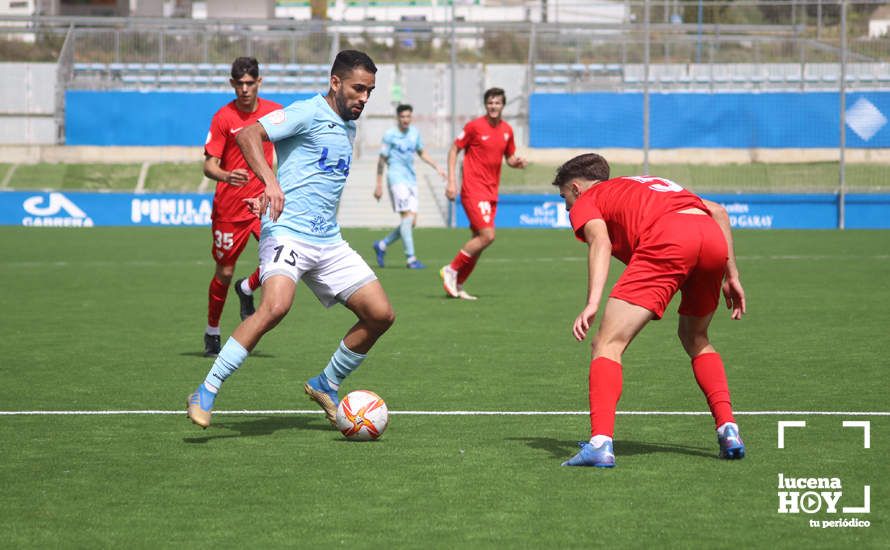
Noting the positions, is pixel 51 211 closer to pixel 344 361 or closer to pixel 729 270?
pixel 344 361

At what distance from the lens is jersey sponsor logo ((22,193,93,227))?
30.2 metres

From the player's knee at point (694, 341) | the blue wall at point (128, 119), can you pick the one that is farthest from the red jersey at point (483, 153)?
the blue wall at point (128, 119)

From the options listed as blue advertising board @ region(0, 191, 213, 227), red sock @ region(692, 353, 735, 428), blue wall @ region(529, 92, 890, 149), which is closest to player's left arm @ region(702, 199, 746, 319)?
red sock @ region(692, 353, 735, 428)

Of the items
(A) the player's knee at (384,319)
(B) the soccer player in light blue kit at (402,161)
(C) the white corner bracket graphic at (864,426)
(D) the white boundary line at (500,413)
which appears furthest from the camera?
(B) the soccer player in light blue kit at (402,161)

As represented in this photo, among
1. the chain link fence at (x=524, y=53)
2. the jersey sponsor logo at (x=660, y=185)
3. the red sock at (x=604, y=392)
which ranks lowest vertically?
the red sock at (x=604, y=392)

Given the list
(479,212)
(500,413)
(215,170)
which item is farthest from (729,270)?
(479,212)

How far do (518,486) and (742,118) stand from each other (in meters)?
28.4

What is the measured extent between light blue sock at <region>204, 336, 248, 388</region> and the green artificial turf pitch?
1.09 ft

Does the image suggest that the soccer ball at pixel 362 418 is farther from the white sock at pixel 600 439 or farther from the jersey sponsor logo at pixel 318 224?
the white sock at pixel 600 439

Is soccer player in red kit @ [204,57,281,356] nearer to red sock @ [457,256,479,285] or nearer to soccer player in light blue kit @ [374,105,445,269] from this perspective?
red sock @ [457,256,479,285]

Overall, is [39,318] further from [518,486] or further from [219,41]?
[219,41]

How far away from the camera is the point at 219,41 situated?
116 feet

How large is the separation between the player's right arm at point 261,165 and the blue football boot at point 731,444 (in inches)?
99.2

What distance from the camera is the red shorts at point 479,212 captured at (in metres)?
15.7
